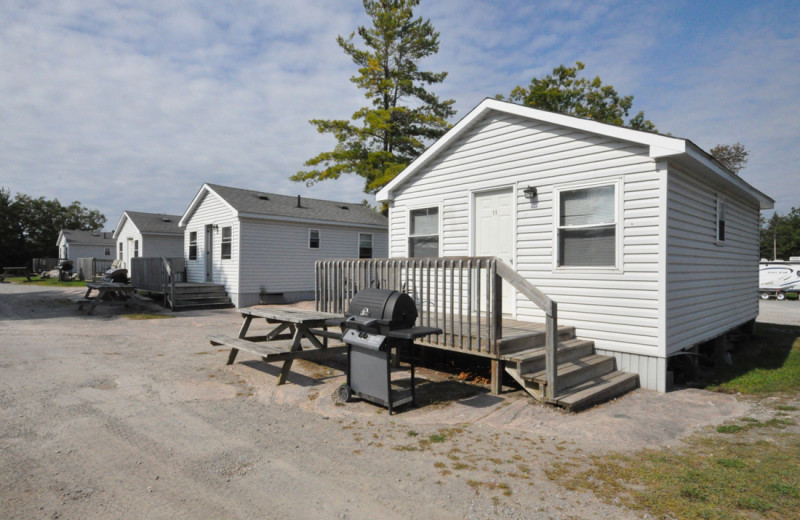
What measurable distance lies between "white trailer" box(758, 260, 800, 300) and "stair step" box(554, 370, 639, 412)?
2572 centimetres

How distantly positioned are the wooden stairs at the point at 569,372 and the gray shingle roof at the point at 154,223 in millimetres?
24763

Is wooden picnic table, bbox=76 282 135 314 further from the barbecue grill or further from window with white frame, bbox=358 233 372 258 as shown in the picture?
the barbecue grill

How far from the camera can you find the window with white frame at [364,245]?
20.4m

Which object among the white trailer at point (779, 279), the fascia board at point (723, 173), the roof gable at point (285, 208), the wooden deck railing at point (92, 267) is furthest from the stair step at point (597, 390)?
the wooden deck railing at point (92, 267)

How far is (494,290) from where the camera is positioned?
5488 mm

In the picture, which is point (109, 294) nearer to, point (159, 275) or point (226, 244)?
point (159, 275)

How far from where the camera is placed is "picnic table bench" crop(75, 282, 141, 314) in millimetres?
14758

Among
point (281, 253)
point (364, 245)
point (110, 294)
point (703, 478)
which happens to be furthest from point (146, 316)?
point (703, 478)

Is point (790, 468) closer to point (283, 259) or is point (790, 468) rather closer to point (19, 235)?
point (283, 259)

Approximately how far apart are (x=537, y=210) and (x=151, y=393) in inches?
246

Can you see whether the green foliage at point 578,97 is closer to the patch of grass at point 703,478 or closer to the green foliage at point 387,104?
the green foliage at point 387,104

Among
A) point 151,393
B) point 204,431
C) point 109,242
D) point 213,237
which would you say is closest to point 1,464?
point 204,431

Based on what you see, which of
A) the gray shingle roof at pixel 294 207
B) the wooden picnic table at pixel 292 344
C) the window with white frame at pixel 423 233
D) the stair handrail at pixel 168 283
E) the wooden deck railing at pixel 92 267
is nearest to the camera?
the wooden picnic table at pixel 292 344

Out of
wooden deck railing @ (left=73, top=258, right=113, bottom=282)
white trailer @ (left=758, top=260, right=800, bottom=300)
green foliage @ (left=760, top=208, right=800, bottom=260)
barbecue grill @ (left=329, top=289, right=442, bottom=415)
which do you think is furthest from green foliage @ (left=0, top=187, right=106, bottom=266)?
green foliage @ (left=760, top=208, right=800, bottom=260)
